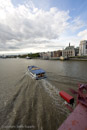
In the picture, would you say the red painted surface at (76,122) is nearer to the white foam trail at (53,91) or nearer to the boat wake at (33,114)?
the boat wake at (33,114)

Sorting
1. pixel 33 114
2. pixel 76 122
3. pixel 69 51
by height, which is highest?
pixel 69 51

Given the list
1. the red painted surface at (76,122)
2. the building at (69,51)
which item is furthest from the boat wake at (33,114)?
the building at (69,51)

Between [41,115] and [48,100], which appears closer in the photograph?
[41,115]

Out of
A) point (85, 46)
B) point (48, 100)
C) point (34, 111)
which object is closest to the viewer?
point (34, 111)

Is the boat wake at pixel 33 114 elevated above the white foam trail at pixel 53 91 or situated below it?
below

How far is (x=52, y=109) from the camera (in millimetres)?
4234

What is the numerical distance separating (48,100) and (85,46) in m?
73.0

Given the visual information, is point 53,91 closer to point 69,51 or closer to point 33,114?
point 33,114

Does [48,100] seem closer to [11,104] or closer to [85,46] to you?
[11,104]

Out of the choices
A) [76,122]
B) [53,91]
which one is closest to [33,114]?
[76,122]

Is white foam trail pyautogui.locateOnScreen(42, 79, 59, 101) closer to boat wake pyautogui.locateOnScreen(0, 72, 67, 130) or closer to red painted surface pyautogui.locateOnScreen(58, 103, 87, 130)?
boat wake pyautogui.locateOnScreen(0, 72, 67, 130)

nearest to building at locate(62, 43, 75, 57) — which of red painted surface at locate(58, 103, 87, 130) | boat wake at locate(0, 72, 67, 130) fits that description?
boat wake at locate(0, 72, 67, 130)

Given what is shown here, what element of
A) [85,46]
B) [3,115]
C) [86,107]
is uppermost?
[85,46]

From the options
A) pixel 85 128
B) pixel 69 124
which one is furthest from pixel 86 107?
pixel 69 124
